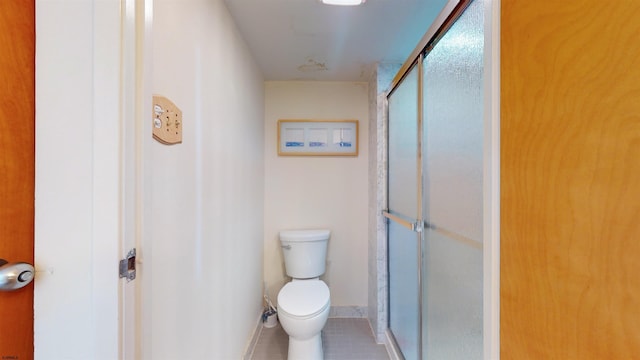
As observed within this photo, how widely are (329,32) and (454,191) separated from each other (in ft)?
3.79

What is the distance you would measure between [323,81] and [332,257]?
152 cm

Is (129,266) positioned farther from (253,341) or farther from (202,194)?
(253,341)

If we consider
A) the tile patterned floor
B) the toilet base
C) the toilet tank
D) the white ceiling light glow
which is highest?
the white ceiling light glow

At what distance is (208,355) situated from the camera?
1.11 metres

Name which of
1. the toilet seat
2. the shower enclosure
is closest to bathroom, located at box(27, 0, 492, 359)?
the toilet seat

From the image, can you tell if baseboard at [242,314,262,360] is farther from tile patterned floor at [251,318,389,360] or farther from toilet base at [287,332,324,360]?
toilet base at [287,332,324,360]

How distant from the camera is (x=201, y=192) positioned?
1040mm

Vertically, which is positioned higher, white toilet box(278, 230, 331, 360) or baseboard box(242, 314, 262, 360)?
white toilet box(278, 230, 331, 360)

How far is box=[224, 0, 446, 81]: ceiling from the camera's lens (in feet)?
4.40

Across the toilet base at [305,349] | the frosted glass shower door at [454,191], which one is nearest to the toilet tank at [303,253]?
the toilet base at [305,349]
